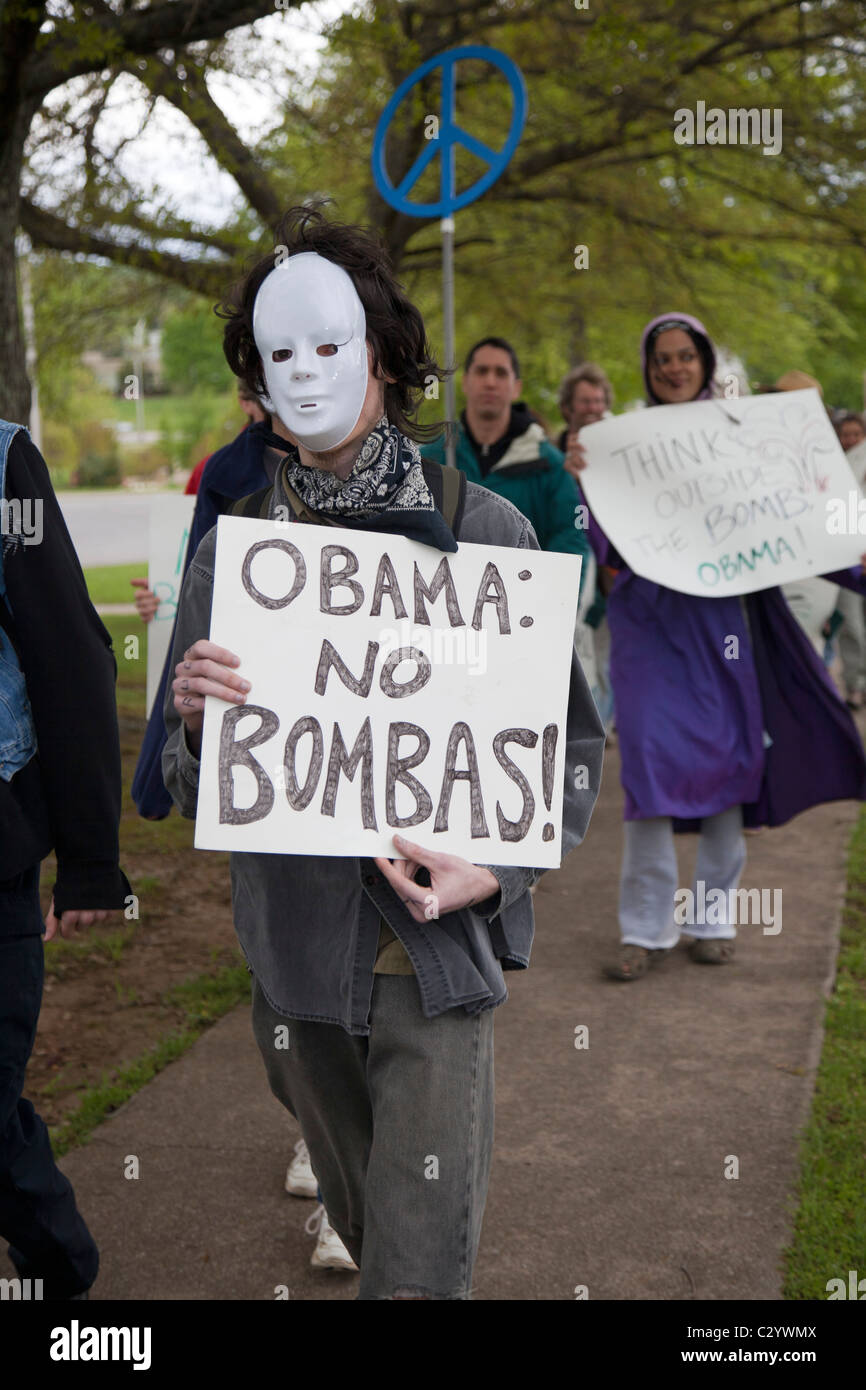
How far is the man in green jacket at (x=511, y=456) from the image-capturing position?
596 cm

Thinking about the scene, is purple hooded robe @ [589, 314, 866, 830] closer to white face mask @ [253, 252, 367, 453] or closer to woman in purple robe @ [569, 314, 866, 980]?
woman in purple robe @ [569, 314, 866, 980]

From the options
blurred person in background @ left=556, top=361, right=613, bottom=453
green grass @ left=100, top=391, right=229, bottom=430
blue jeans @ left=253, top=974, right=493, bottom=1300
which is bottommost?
blue jeans @ left=253, top=974, right=493, bottom=1300

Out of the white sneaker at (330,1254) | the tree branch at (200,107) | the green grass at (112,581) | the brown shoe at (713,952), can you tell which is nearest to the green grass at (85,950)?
the brown shoe at (713,952)

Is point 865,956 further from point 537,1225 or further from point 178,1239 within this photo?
point 178,1239

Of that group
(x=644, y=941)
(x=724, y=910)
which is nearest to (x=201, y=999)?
(x=644, y=941)

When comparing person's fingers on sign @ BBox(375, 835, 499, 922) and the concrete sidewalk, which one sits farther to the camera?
the concrete sidewalk

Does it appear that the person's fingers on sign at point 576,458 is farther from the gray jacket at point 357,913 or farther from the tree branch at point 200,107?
the gray jacket at point 357,913

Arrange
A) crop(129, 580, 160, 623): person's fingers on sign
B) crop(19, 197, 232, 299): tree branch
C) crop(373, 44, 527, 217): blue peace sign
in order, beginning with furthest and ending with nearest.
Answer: crop(19, 197, 232, 299): tree branch
crop(373, 44, 527, 217): blue peace sign
crop(129, 580, 160, 623): person's fingers on sign

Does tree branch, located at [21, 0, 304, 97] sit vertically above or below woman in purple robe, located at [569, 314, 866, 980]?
above

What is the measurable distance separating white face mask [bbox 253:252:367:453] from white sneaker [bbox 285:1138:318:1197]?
2048mm

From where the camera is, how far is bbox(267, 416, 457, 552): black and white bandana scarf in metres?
2.30

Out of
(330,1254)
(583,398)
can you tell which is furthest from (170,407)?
(330,1254)

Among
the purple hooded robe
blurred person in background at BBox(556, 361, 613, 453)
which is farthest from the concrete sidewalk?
blurred person in background at BBox(556, 361, 613, 453)

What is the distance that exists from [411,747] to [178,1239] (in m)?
1.81
